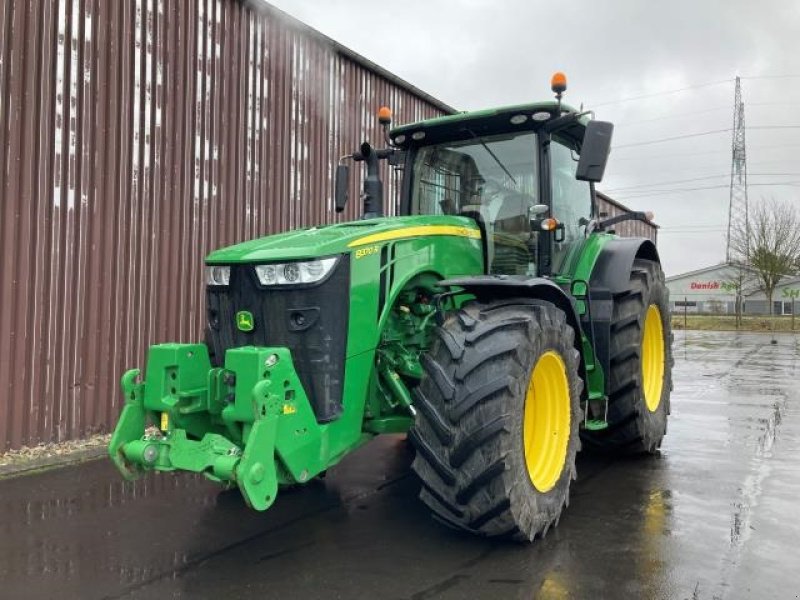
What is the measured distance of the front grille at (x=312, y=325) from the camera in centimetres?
351

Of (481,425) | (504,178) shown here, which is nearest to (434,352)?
(481,425)

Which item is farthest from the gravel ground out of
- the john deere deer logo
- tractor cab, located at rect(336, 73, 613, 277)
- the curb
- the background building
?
the background building

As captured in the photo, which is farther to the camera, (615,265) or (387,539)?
(615,265)

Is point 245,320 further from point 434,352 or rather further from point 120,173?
point 120,173

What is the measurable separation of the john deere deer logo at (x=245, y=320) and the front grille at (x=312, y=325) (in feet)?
0.07

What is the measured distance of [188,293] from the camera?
720 cm

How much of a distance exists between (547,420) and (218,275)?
2100mm

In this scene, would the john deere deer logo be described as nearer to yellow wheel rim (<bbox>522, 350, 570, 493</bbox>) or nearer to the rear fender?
yellow wheel rim (<bbox>522, 350, 570, 493</bbox>)

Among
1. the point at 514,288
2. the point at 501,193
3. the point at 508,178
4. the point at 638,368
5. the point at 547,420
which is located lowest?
the point at 547,420

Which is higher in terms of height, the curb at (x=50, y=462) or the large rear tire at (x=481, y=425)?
the large rear tire at (x=481, y=425)

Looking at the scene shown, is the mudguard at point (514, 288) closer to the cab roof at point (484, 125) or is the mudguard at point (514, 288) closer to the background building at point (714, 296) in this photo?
the cab roof at point (484, 125)

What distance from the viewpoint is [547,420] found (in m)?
4.09

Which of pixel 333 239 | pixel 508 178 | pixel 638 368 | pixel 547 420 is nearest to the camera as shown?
pixel 333 239

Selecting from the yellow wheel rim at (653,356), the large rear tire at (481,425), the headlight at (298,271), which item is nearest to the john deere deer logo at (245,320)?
the headlight at (298,271)
